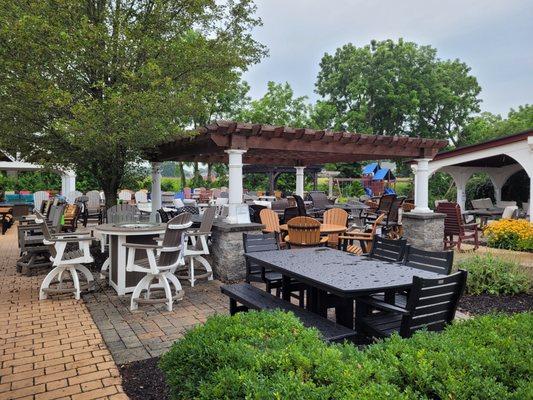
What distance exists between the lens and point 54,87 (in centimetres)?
577

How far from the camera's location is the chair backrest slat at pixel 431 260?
371cm

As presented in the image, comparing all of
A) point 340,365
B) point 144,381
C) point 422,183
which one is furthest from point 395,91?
point 340,365

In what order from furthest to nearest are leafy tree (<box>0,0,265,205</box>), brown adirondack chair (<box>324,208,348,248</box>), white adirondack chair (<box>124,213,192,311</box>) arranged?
1. brown adirondack chair (<box>324,208,348,248</box>)
2. leafy tree (<box>0,0,265,205</box>)
3. white adirondack chair (<box>124,213,192,311</box>)

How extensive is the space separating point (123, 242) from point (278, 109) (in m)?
21.3

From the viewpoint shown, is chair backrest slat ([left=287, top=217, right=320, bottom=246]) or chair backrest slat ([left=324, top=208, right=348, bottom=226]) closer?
chair backrest slat ([left=287, top=217, right=320, bottom=246])

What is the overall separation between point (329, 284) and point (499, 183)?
16.0 meters

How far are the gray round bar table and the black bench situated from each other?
5.86ft

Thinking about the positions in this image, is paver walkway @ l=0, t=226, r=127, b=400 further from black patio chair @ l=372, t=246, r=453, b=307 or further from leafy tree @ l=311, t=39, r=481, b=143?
leafy tree @ l=311, t=39, r=481, b=143

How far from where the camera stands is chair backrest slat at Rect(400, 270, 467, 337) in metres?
2.68

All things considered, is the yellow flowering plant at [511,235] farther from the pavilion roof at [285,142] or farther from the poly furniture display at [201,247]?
the poly furniture display at [201,247]

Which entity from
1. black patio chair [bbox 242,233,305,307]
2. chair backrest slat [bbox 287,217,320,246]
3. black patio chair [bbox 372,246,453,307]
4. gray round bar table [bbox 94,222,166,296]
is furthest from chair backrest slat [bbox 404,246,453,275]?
gray round bar table [bbox 94,222,166,296]

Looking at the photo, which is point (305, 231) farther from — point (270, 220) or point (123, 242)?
point (123, 242)

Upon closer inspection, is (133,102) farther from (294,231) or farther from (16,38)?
(294,231)

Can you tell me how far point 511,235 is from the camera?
9.38 meters
